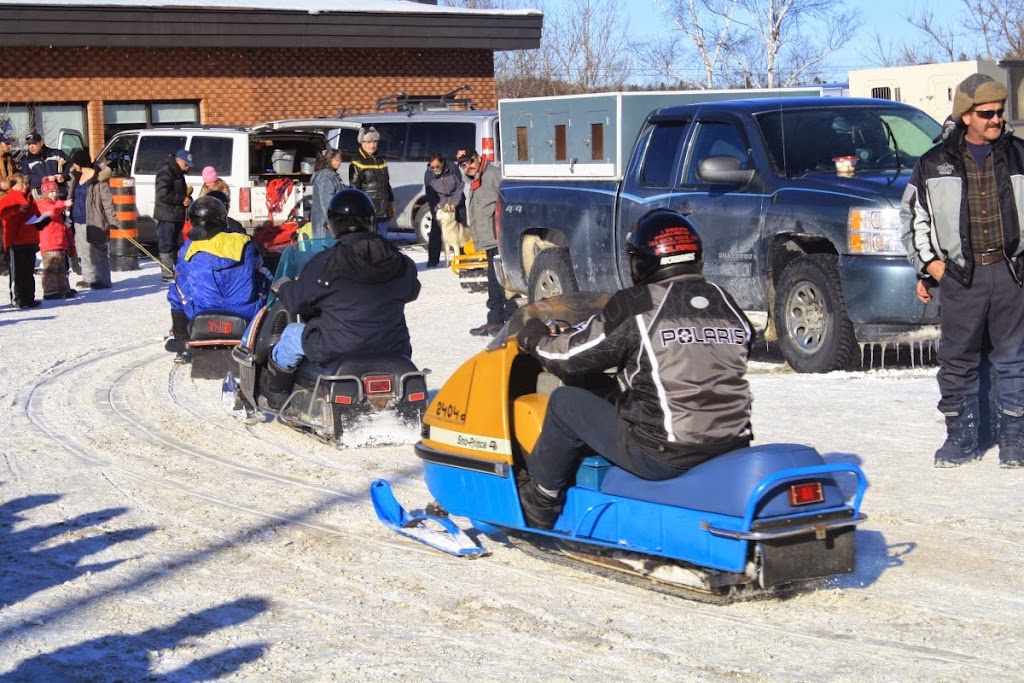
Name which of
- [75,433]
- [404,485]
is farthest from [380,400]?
[75,433]

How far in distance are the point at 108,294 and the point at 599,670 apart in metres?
15.0

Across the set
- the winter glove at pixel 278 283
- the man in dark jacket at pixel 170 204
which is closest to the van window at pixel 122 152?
the man in dark jacket at pixel 170 204

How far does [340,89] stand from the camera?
32.4 m

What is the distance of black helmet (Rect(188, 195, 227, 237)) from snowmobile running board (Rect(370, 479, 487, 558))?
17.4 ft

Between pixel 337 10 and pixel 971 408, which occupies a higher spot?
pixel 337 10

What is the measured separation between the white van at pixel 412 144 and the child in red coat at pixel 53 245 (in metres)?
5.33

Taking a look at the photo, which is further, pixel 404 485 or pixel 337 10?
pixel 337 10

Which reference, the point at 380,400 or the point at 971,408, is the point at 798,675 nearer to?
the point at 971,408

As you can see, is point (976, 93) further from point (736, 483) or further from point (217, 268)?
point (217, 268)

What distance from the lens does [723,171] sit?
34.7 feet

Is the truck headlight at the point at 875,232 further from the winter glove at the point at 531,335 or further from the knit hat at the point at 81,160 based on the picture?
the knit hat at the point at 81,160

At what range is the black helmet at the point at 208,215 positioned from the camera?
1155 cm

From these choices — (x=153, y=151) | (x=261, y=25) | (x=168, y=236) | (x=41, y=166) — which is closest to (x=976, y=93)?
(x=168, y=236)

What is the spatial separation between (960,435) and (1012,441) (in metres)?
0.27
